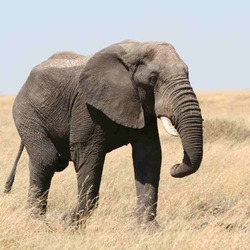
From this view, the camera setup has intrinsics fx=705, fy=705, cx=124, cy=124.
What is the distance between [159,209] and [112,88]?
208 cm

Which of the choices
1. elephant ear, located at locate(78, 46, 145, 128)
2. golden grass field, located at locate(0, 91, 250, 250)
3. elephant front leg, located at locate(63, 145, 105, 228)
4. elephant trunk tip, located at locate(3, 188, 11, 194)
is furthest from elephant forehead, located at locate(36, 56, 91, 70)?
elephant trunk tip, located at locate(3, 188, 11, 194)

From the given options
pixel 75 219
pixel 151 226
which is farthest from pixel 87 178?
pixel 151 226

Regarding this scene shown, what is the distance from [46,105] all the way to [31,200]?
3.57 ft

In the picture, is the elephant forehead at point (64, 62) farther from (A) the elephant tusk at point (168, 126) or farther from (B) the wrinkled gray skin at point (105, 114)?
(A) the elephant tusk at point (168, 126)

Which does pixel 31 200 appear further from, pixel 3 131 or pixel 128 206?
pixel 3 131

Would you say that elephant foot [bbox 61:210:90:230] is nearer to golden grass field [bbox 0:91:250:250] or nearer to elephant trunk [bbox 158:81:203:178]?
golden grass field [bbox 0:91:250:250]

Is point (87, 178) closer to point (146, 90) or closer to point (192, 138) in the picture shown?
point (146, 90)

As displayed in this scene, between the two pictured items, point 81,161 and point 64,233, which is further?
point 81,161

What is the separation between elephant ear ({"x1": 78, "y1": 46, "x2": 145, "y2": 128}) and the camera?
21.9ft

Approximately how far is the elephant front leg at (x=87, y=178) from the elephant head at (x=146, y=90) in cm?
45

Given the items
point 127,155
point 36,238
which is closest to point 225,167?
point 127,155

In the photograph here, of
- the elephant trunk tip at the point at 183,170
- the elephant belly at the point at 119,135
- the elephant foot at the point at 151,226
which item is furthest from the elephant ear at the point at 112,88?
the elephant foot at the point at 151,226

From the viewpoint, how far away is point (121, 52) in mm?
6805

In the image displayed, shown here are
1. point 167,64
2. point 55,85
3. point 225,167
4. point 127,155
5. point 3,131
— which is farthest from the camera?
point 3,131
